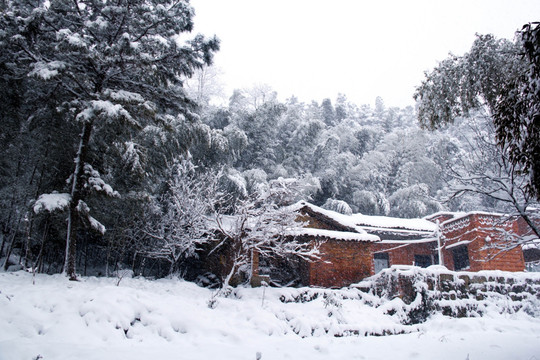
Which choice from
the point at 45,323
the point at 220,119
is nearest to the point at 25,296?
the point at 45,323

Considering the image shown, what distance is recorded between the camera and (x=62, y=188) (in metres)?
10.6

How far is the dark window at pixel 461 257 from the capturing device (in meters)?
18.7

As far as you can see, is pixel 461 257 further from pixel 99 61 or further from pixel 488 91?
pixel 99 61

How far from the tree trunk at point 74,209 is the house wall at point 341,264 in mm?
8155

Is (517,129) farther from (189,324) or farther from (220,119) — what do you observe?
(220,119)

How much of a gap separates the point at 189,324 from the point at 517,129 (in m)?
6.47

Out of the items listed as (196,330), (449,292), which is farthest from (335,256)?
(196,330)

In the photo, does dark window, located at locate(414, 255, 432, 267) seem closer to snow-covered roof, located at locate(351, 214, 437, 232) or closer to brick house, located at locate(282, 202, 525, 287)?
brick house, located at locate(282, 202, 525, 287)

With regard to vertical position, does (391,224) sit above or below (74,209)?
above

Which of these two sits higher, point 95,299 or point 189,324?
point 95,299

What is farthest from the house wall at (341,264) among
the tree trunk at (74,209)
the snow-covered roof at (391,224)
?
the tree trunk at (74,209)

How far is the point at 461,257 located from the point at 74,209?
19.6m

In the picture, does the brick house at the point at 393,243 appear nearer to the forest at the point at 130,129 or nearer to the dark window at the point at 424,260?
the dark window at the point at 424,260

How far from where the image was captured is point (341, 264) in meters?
13.7
